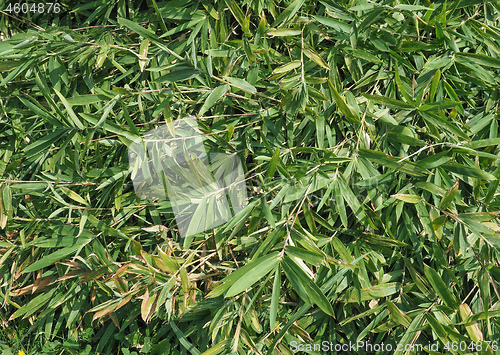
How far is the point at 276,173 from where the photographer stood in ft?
3.71

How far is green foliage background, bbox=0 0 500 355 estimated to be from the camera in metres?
1.05

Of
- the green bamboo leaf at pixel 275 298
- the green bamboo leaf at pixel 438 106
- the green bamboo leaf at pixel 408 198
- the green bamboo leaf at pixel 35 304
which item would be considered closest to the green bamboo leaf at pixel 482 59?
the green bamboo leaf at pixel 438 106

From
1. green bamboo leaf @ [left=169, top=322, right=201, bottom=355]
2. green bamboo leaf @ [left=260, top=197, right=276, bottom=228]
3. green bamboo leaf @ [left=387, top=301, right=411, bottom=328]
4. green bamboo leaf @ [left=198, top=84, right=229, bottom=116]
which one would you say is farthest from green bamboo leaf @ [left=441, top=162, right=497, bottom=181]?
green bamboo leaf @ [left=169, top=322, right=201, bottom=355]

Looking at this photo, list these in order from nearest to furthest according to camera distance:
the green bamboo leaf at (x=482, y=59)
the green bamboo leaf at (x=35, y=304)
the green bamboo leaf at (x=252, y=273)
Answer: the green bamboo leaf at (x=252, y=273) < the green bamboo leaf at (x=482, y=59) < the green bamboo leaf at (x=35, y=304)

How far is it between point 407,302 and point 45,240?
1108mm

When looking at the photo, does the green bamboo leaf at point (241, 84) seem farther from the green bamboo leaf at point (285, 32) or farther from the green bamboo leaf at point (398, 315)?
the green bamboo leaf at point (398, 315)

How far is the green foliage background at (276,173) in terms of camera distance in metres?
1.05

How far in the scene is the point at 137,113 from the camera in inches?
47.8

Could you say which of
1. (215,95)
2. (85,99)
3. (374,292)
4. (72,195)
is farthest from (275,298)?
(85,99)

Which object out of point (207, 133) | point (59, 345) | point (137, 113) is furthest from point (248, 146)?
point (59, 345)

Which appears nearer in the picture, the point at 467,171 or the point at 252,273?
the point at 252,273

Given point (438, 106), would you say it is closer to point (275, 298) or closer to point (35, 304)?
point (275, 298)

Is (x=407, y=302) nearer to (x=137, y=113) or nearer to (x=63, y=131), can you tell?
(x=137, y=113)

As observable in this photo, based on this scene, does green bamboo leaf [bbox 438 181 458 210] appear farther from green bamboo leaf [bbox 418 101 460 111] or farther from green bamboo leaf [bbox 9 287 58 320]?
green bamboo leaf [bbox 9 287 58 320]
